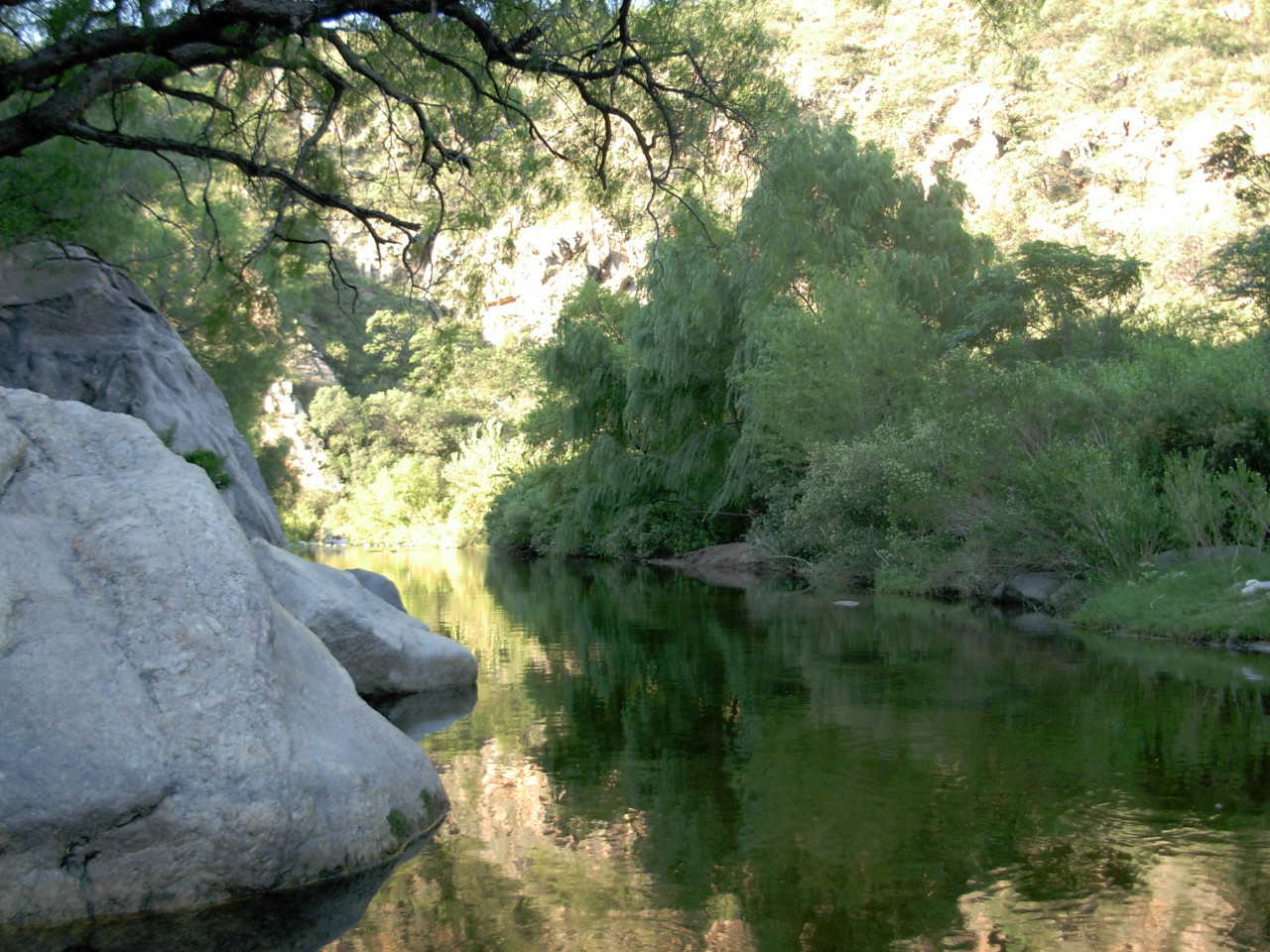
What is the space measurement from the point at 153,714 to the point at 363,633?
4.68m

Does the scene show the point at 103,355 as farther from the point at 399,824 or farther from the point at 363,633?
the point at 399,824

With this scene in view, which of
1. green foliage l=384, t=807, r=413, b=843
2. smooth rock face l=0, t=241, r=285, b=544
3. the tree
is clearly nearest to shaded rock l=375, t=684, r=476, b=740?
green foliage l=384, t=807, r=413, b=843

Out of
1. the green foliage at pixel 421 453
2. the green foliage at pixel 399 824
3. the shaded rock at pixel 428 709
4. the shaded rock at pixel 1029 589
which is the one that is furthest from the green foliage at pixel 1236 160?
the green foliage at pixel 421 453

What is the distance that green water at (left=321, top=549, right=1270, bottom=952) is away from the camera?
4.68 m

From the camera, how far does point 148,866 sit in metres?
4.73

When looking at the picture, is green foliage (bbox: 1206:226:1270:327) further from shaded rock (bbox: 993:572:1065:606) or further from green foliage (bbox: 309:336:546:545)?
green foliage (bbox: 309:336:546:545)

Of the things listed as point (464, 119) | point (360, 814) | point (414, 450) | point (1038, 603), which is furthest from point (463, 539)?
point (360, 814)

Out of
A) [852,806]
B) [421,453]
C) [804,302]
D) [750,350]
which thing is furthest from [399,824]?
[421,453]

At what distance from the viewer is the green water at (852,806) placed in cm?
468

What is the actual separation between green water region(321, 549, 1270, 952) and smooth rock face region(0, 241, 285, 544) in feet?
17.0

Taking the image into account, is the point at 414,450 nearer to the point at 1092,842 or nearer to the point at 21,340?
the point at 21,340

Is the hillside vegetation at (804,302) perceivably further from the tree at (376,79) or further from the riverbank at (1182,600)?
the riverbank at (1182,600)

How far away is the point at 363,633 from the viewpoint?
9.66 metres

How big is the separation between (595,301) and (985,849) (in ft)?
93.9
